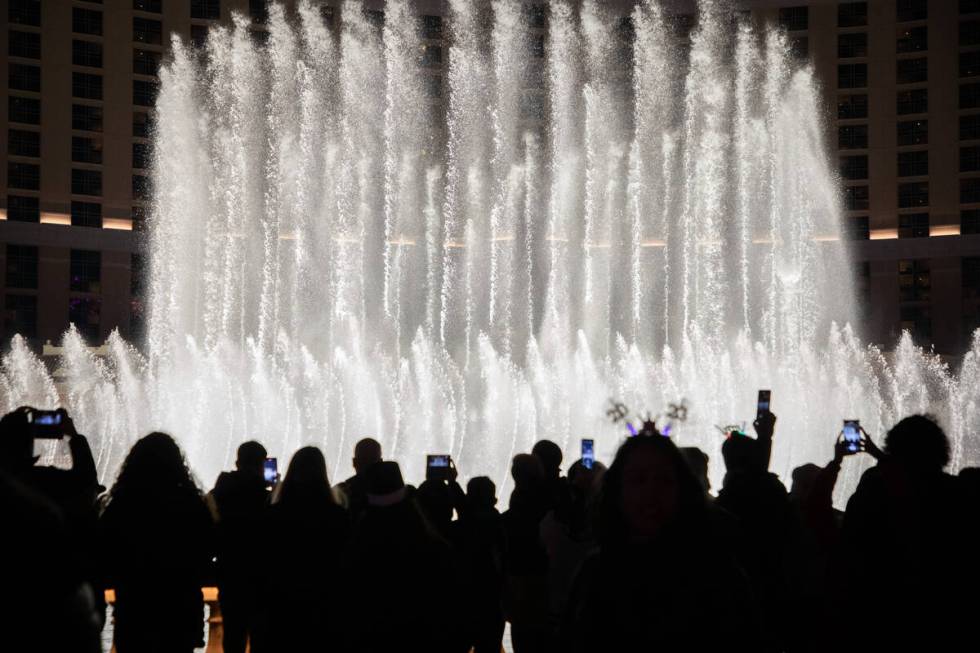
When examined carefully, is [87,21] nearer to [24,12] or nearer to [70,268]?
[24,12]

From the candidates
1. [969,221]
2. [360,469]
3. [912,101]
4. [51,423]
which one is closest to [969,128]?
[912,101]

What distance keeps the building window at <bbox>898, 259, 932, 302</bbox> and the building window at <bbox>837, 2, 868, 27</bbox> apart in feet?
39.4

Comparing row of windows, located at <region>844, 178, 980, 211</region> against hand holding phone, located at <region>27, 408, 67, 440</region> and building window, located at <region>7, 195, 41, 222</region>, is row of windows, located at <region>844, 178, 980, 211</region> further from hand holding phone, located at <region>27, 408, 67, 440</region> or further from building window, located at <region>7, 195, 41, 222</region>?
hand holding phone, located at <region>27, 408, 67, 440</region>

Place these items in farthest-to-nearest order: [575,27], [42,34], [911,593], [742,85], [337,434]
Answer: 1. [575,27]
2. [42,34]
3. [742,85]
4. [337,434]
5. [911,593]

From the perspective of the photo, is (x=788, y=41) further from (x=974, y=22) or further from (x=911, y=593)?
(x=911, y=593)

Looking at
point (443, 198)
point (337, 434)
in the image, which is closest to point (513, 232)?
point (443, 198)

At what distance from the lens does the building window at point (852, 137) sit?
52.2m

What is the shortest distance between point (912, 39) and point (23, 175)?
137 ft

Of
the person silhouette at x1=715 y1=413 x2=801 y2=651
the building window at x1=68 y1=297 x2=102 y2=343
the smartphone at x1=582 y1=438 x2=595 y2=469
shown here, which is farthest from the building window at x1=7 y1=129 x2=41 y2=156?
the person silhouette at x1=715 y1=413 x2=801 y2=651

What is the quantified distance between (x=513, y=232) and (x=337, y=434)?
27.7m

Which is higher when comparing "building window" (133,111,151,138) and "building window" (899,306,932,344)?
"building window" (133,111,151,138)

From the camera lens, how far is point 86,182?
162 ft

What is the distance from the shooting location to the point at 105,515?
450cm

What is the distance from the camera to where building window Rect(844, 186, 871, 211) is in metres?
52.0
